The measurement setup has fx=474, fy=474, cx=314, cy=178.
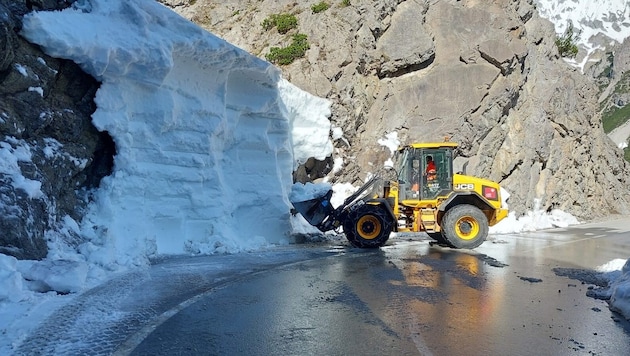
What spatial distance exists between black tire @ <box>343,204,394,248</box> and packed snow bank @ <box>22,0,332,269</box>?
1805 mm

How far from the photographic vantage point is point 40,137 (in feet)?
25.3

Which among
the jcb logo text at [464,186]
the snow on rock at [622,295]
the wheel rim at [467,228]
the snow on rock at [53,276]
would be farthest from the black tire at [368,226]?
the snow on rock at [53,276]

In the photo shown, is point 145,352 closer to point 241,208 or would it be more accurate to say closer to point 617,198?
point 241,208

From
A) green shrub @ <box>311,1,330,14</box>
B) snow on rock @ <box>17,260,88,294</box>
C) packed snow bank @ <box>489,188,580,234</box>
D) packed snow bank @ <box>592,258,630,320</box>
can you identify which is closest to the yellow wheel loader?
packed snow bank @ <box>592,258,630,320</box>

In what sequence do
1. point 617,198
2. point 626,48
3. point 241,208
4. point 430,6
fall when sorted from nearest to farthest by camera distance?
point 241,208, point 430,6, point 617,198, point 626,48

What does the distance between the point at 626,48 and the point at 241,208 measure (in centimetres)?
16431

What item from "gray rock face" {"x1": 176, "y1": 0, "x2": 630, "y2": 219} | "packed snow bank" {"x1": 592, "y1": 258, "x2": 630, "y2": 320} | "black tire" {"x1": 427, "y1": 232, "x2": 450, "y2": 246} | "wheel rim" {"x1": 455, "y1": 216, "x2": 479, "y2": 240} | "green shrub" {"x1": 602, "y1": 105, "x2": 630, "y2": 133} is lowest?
"packed snow bank" {"x1": 592, "y1": 258, "x2": 630, "y2": 320}

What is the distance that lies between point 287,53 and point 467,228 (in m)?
10.4

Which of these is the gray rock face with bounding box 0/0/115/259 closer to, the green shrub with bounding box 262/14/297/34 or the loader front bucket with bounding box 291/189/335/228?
the loader front bucket with bounding box 291/189/335/228

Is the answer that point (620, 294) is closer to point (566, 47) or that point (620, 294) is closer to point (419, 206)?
point (419, 206)

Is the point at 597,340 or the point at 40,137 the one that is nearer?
the point at 597,340

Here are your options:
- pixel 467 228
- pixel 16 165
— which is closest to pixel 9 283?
pixel 16 165

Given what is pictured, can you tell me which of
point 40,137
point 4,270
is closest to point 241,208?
point 40,137

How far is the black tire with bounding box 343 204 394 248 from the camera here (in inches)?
436
